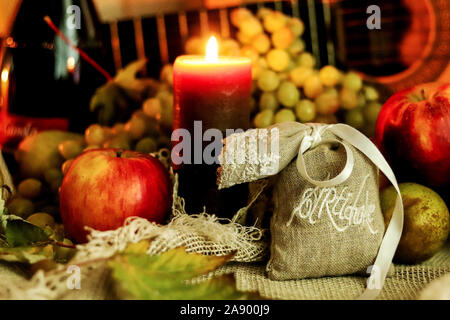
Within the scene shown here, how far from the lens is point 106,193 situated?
56 cm

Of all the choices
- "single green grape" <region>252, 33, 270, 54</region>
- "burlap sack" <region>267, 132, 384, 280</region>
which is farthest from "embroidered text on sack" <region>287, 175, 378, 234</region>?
"single green grape" <region>252, 33, 270, 54</region>

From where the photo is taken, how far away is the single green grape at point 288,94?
2.38 ft

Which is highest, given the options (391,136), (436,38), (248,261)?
(436,38)

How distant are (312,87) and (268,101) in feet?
0.22

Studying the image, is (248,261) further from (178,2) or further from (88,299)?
(178,2)

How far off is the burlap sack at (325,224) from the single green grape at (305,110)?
210 mm

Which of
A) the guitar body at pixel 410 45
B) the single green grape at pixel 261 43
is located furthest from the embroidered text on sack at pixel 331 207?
the guitar body at pixel 410 45

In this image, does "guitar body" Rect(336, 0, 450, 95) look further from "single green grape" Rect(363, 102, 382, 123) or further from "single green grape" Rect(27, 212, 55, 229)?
"single green grape" Rect(27, 212, 55, 229)

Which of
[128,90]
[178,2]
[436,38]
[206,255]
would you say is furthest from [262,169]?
[178,2]

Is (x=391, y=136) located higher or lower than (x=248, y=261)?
higher

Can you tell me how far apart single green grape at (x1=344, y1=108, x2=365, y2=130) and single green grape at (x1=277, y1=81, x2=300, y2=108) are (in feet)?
0.27

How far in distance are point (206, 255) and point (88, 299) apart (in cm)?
12
